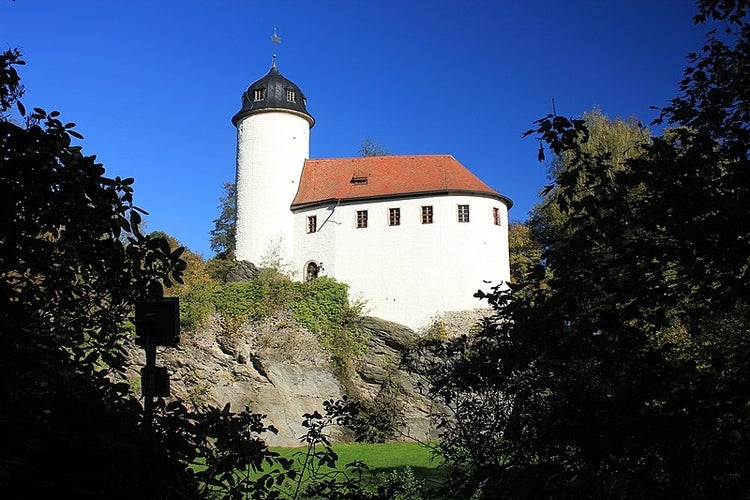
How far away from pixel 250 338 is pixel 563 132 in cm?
2477

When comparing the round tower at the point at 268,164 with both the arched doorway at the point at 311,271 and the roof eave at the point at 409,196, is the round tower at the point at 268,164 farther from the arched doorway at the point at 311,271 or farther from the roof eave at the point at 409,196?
the roof eave at the point at 409,196

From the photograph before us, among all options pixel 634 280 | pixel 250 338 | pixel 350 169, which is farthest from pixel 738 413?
pixel 350 169

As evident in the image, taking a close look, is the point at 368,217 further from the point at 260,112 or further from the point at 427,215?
the point at 260,112

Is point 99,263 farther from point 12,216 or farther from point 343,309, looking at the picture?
point 343,309

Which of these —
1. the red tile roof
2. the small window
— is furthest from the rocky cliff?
the red tile roof

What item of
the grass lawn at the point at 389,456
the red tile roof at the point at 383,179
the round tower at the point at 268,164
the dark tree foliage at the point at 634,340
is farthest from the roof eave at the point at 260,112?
the dark tree foliage at the point at 634,340

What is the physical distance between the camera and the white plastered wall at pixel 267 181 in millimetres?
32781

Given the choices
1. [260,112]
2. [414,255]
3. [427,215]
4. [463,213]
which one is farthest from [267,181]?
[463,213]

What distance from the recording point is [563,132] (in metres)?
3.98

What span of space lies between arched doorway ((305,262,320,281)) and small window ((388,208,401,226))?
4.10 metres

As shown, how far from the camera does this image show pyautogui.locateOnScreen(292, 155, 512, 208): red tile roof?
31.6 m

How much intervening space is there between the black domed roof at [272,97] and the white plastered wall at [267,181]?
0.35 m

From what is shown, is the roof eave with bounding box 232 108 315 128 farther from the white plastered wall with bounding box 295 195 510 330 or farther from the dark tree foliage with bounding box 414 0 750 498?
the dark tree foliage with bounding box 414 0 750 498

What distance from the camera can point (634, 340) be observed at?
3514mm
